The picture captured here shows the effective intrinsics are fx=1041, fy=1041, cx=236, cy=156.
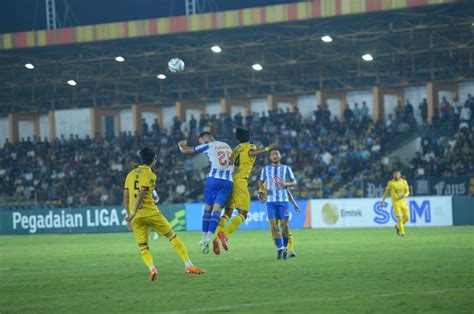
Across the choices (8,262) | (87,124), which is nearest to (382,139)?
(87,124)

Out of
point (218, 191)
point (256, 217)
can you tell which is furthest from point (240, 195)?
point (256, 217)

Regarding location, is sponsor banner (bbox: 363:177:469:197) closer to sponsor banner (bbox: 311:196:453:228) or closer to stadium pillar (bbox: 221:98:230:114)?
sponsor banner (bbox: 311:196:453:228)

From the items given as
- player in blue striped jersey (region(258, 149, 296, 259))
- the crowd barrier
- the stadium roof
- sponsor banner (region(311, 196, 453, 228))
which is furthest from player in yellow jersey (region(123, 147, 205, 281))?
the stadium roof

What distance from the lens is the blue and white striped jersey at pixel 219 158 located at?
795 inches

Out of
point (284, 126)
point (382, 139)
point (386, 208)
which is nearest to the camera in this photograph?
point (386, 208)

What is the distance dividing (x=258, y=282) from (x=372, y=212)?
25.9 metres

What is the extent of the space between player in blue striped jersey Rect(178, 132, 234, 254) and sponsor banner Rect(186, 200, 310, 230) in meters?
20.6

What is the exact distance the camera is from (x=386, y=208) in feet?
134

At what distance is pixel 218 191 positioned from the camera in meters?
20.6

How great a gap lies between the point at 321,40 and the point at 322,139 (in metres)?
4.63

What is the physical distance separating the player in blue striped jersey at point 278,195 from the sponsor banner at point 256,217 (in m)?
20.1

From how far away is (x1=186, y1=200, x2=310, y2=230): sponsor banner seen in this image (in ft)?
139

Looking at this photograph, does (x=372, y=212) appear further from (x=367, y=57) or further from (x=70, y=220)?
(x=70, y=220)

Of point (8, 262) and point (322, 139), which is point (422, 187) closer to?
point (322, 139)
